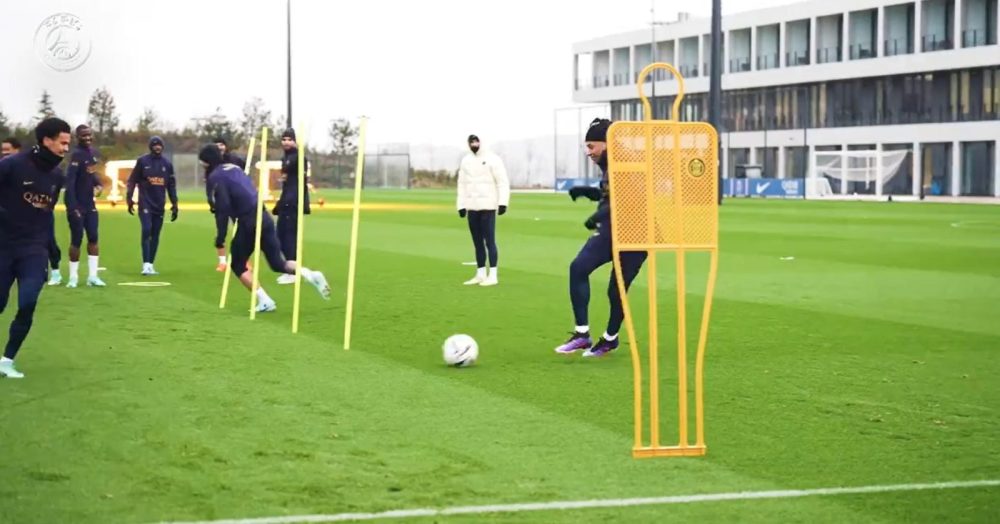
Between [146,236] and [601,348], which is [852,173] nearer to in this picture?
[146,236]

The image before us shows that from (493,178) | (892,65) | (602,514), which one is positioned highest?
(892,65)

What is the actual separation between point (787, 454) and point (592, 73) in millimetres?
114252

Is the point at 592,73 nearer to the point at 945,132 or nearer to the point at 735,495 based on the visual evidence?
the point at 945,132

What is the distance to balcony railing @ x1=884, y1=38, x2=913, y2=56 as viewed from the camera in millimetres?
87875

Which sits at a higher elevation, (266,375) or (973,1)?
(973,1)

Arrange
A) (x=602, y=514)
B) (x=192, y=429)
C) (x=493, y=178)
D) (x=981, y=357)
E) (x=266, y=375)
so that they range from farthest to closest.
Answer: (x=493, y=178) < (x=981, y=357) < (x=266, y=375) < (x=192, y=429) < (x=602, y=514)

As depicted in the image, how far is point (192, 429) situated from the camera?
953 cm

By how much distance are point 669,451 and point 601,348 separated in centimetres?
465

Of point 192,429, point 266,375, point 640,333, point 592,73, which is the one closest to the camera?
point 192,429

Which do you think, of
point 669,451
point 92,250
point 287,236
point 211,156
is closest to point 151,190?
point 92,250

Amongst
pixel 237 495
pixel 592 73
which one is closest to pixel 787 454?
pixel 237 495

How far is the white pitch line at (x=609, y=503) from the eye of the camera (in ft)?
23.2

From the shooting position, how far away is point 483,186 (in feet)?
70.5

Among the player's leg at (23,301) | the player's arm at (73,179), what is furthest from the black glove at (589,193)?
the player's arm at (73,179)
